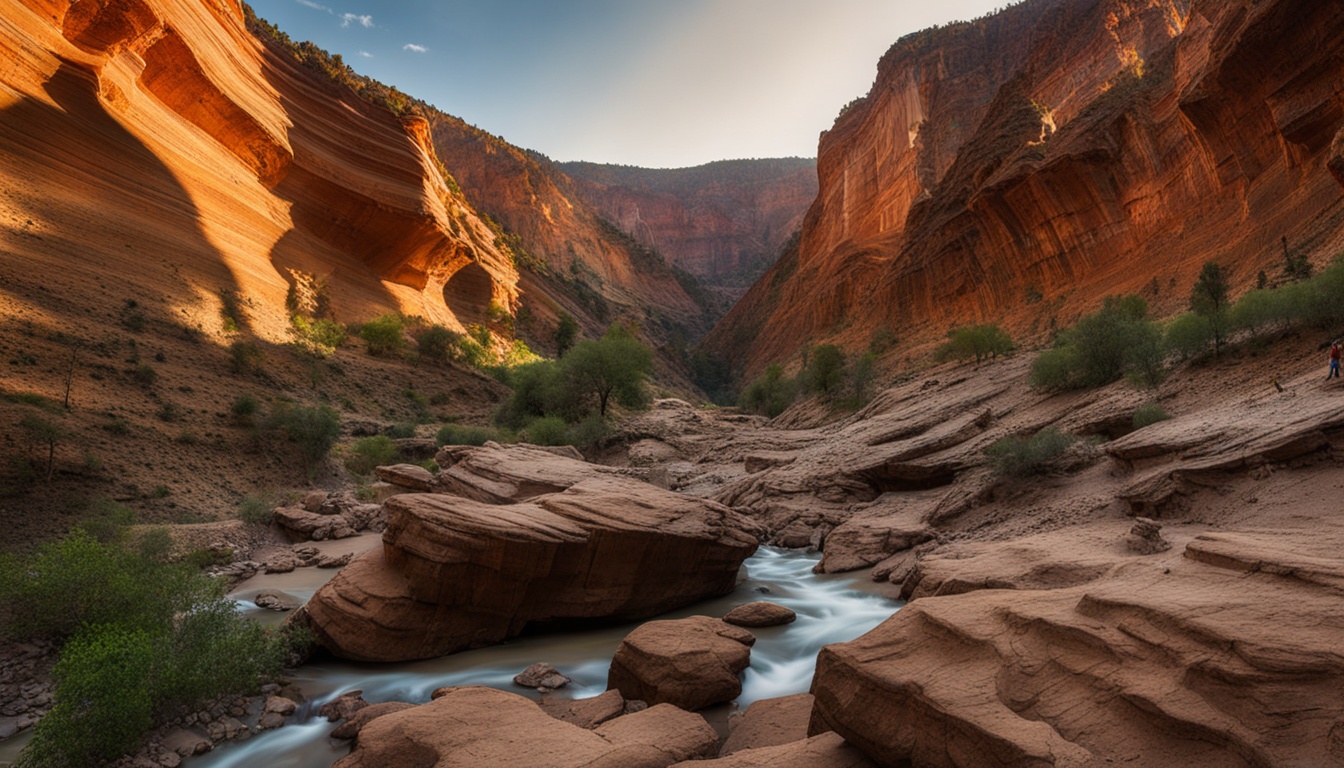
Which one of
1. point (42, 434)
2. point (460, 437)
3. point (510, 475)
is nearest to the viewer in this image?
point (42, 434)

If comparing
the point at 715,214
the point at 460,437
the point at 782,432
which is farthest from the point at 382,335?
the point at 715,214

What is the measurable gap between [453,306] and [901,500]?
43620mm

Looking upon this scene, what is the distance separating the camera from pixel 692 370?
275ft

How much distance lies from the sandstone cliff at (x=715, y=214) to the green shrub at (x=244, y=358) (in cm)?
12228

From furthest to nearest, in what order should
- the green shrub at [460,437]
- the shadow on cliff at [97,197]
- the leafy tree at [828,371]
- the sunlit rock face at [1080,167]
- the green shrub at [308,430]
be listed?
the leafy tree at [828,371] → the green shrub at [460,437] → the shadow on cliff at [97,197] → the sunlit rock face at [1080,167] → the green shrub at [308,430]

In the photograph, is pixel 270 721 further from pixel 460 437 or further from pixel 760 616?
pixel 460 437

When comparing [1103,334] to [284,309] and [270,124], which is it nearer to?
[284,309]

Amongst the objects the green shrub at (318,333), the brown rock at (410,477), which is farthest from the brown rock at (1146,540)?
the green shrub at (318,333)

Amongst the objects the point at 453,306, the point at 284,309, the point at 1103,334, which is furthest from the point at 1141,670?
the point at 453,306

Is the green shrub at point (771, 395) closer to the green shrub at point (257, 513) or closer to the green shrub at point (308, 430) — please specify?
the green shrub at point (308, 430)

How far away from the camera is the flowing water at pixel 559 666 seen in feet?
18.9

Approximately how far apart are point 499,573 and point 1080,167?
38.4 meters

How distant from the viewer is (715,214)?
538 ft

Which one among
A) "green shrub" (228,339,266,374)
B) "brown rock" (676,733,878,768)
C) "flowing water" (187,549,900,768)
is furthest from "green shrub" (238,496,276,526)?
"brown rock" (676,733,878,768)
